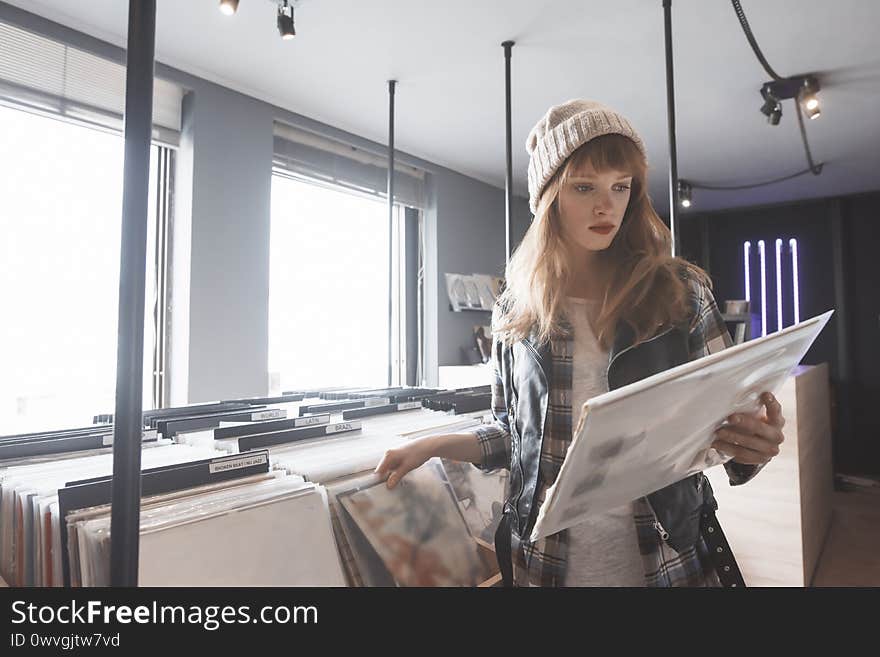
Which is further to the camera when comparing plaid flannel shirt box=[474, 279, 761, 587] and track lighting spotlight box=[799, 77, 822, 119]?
track lighting spotlight box=[799, 77, 822, 119]

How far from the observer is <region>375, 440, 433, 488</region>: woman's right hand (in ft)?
2.57

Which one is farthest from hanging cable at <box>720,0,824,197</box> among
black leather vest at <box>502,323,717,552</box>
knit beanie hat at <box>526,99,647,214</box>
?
black leather vest at <box>502,323,717,552</box>

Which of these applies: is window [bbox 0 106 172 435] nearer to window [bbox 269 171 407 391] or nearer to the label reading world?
window [bbox 269 171 407 391]

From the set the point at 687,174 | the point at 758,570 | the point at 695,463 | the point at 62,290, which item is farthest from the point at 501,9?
the point at 687,174

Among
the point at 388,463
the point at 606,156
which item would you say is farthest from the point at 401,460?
the point at 606,156

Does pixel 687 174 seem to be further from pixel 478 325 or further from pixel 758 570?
pixel 758 570

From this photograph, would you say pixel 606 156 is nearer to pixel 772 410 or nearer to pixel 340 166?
pixel 772 410

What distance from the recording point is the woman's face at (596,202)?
2.79 feet

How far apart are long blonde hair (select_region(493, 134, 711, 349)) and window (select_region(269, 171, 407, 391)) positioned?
2.48m

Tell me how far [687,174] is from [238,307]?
3.82 meters

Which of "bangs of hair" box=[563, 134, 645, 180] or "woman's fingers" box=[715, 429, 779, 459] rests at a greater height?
"bangs of hair" box=[563, 134, 645, 180]

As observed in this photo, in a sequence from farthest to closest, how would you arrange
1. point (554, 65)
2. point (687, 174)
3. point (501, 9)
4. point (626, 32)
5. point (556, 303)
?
point (687, 174) < point (554, 65) < point (626, 32) < point (501, 9) < point (556, 303)

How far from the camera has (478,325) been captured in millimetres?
4547

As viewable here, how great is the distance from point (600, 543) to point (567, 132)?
66 centimetres
